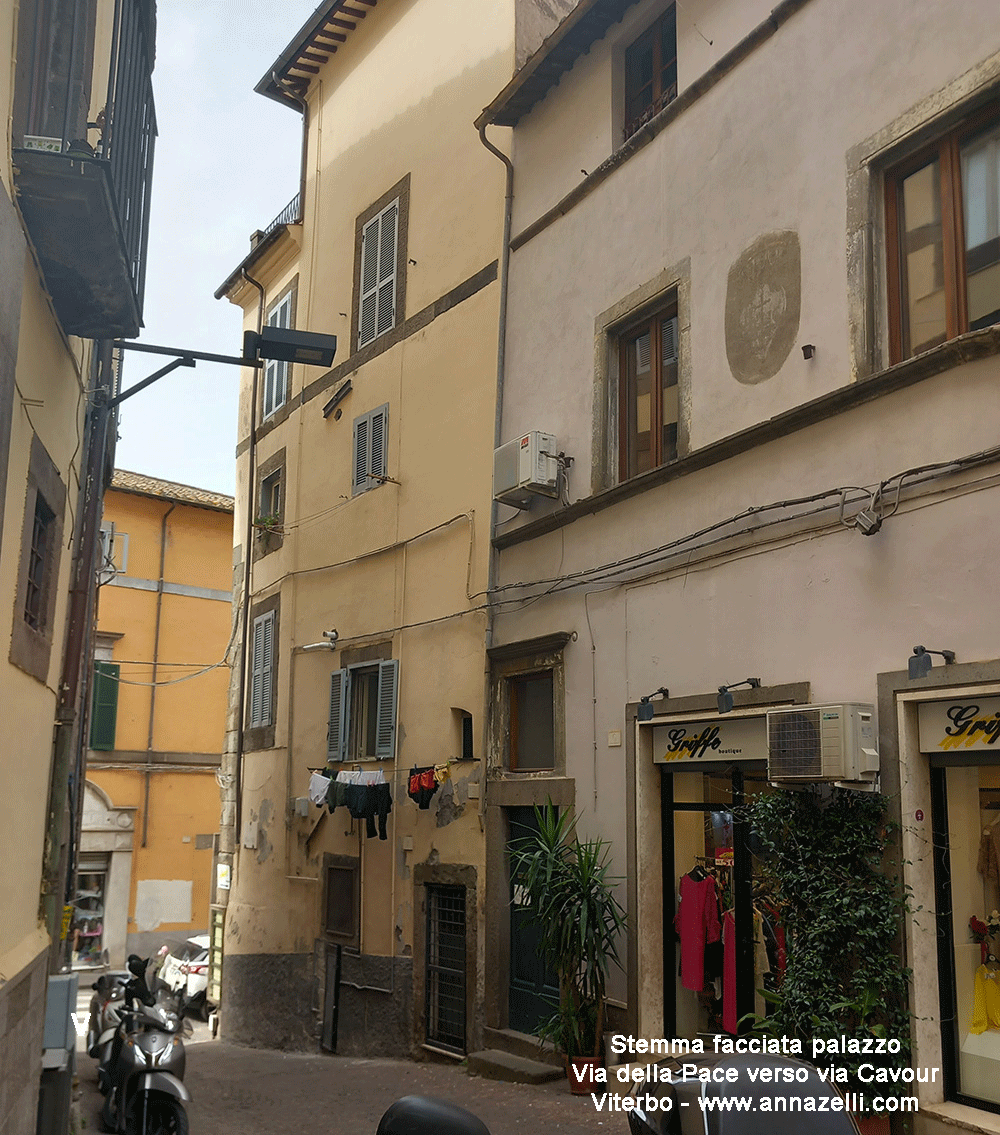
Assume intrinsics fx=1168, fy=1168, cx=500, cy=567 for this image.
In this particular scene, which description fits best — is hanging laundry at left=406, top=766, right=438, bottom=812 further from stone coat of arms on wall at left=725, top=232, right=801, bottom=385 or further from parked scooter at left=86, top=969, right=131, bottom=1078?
stone coat of arms on wall at left=725, top=232, right=801, bottom=385

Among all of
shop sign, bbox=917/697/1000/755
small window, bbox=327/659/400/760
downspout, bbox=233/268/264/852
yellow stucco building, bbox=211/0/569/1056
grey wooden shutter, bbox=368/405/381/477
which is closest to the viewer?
shop sign, bbox=917/697/1000/755

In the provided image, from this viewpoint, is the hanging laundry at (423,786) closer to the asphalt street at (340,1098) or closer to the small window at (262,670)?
the asphalt street at (340,1098)

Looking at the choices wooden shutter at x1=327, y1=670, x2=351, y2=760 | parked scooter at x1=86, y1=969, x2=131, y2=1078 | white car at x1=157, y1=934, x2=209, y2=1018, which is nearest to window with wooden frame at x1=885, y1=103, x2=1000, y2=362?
wooden shutter at x1=327, y1=670, x2=351, y2=760

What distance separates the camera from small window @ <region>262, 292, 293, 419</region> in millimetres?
17969

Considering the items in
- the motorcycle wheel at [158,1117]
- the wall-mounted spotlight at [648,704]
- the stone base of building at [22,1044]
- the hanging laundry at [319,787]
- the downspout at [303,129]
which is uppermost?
the downspout at [303,129]

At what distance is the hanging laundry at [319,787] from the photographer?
13.7m

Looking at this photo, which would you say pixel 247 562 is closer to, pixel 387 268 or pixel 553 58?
pixel 387 268

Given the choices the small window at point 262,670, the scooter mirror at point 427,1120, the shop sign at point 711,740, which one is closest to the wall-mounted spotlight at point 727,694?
the shop sign at point 711,740

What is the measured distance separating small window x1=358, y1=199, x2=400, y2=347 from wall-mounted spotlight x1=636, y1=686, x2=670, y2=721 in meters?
7.06

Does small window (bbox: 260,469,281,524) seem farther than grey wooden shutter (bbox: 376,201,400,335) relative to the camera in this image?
Yes

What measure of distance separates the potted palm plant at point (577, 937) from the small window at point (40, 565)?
4362 mm

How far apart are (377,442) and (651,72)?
223 inches

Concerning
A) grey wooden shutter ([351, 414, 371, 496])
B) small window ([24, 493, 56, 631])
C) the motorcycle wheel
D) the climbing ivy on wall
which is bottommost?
the motorcycle wheel

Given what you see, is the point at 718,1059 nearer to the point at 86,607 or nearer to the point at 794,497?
the point at 794,497
